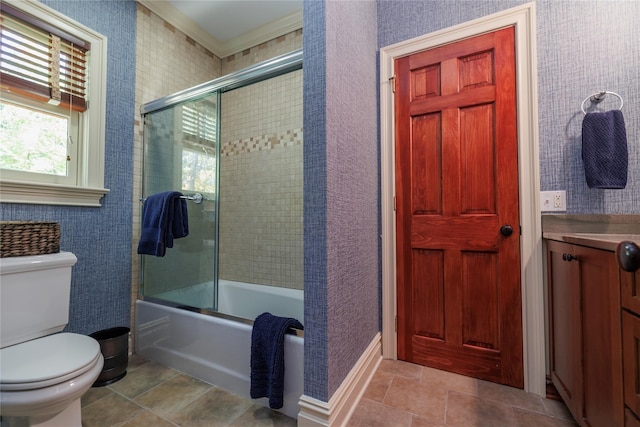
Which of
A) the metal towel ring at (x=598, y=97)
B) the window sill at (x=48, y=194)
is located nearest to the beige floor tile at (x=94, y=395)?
the window sill at (x=48, y=194)

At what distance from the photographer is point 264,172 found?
2.38 meters

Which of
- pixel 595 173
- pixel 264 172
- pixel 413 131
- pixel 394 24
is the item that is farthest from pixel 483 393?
pixel 394 24

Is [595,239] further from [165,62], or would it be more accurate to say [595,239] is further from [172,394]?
[165,62]

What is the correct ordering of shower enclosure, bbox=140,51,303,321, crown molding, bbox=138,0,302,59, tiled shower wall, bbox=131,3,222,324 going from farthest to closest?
crown molding, bbox=138,0,302,59, tiled shower wall, bbox=131,3,222,324, shower enclosure, bbox=140,51,303,321

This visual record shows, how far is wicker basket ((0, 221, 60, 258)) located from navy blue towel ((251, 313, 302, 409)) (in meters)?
1.17

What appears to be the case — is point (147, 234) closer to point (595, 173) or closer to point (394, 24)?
point (394, 24)

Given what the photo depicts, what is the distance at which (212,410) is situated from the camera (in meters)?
1.36

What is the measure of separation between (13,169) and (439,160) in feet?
7.93

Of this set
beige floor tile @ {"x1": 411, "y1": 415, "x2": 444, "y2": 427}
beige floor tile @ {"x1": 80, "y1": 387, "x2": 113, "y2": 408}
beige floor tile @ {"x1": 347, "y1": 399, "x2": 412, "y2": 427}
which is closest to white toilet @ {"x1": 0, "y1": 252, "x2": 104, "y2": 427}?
beige floor tile @ {"x1": 80, "y1": 387, "x2": 113, "y2": 408}

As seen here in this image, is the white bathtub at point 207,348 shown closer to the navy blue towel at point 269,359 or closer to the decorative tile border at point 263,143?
the navy blue towel at point 269,359

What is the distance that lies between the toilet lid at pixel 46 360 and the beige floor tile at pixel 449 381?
1.66m

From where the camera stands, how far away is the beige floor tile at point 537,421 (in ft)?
4.06

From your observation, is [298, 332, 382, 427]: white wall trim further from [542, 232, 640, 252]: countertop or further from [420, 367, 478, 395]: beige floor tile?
[542, 232, 640, 252]: countertop

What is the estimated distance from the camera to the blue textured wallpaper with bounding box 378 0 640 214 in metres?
1.36
